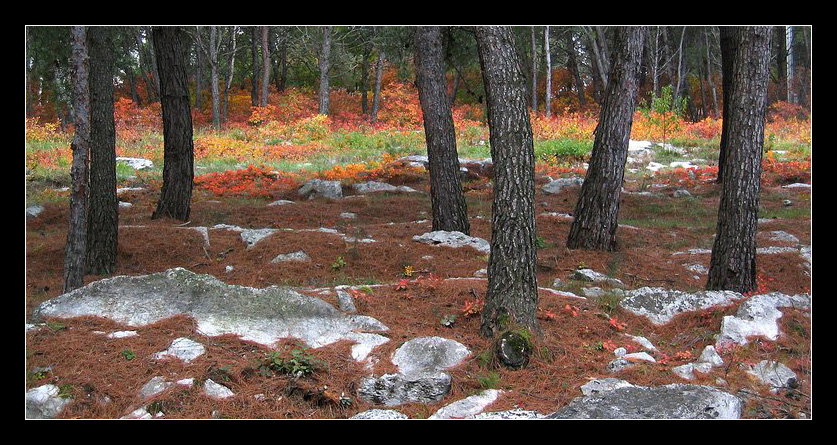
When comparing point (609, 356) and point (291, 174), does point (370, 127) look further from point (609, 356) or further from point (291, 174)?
point (609, 356)

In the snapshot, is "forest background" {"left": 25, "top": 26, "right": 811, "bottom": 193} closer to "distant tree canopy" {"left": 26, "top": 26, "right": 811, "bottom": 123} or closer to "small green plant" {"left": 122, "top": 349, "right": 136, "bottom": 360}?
Result: "distant tree canopy" {"left": 26, "top": 26, "right": 811, "bottom": 123}

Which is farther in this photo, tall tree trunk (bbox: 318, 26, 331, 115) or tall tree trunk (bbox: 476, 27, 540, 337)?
tall tree trunk (bbox: 318, 26, 331, 115)

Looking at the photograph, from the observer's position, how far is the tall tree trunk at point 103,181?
823 centimetres

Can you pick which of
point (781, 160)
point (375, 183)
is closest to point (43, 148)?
point (375, 183)

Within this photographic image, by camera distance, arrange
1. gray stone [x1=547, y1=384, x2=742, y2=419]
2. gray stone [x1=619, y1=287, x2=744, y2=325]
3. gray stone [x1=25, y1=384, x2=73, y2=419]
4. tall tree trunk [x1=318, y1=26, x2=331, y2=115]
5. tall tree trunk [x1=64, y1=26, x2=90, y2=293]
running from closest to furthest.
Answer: gray stone [x1=547, y1=384, x2=742, y2=419]
gray stone [x1=25, y1=384, x2=73, y2=419]
tall tree trunk [x1=64, y1=26, x2=90, y2=293]
gray stone [x1=619, y1=287, x2=744, y2=325]
tall tree trunk [x1=318, y1=26, x2=331, y2=115]

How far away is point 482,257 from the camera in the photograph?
8805 millimetres

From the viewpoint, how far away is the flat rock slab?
5.37 meters

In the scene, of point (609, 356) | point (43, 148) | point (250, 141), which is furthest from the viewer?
point (250, 141)

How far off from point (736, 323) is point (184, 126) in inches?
350

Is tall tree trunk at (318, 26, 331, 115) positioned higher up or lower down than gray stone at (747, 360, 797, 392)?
higher up

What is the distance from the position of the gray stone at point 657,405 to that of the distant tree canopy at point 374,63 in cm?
1719

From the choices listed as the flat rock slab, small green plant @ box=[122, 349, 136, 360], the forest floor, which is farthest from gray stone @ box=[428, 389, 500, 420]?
small green plant @ box=[122, 349, 136, 360]

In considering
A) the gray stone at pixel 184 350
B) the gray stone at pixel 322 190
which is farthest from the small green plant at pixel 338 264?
the gray stone at pixel 322 190

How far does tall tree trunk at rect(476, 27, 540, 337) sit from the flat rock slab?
1.13m
